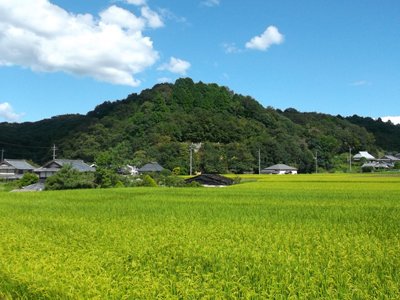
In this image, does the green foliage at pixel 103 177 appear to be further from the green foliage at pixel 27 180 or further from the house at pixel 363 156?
the house at pixel 363 156

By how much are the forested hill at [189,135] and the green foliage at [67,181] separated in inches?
1124

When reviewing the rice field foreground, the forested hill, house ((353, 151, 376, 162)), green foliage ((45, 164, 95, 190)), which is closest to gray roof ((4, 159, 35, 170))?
the forested hill

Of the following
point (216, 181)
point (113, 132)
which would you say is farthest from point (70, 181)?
point (113, 132)

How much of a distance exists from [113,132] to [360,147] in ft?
239

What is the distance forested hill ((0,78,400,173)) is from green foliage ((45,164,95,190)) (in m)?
28.5

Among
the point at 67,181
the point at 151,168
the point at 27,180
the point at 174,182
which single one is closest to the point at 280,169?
the point at 151,168

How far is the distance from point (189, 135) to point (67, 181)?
5394 centimetres

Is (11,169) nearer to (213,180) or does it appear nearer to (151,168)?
(151,168)

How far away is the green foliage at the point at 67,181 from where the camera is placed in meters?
28.2

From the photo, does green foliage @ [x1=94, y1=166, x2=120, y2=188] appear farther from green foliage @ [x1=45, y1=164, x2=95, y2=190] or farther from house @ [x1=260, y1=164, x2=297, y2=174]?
house @ [x1=260, y1=164, x2=297, y2=174]

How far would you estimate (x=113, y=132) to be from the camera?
7912cm

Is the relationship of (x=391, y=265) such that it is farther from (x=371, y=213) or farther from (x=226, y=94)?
(x=226, y=94)

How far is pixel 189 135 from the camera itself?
8106cm

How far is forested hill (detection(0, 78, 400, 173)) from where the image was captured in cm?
6850
